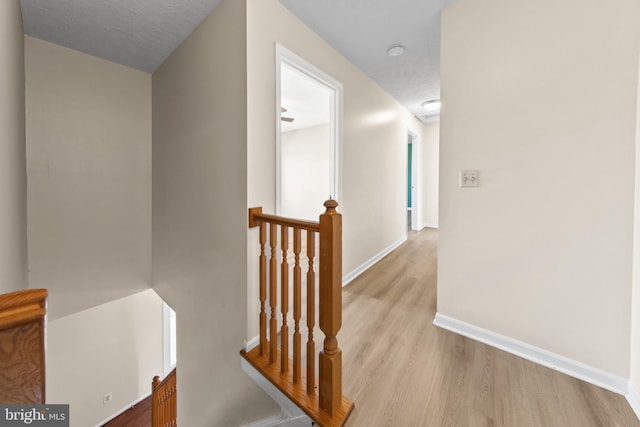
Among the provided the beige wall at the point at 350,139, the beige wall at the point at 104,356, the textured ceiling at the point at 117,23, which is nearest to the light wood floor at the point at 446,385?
the beige wall at the point at 350,139

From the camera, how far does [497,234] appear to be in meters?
1.65

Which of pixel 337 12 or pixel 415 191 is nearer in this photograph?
pixel 337 12

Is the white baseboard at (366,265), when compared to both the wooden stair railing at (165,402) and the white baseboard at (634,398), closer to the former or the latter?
the white baseboard at (634,398)

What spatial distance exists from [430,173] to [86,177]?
18.3 ft

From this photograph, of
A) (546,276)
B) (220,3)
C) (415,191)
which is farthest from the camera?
(415,191)

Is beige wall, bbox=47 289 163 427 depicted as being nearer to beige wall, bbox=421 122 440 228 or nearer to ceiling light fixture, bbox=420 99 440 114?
ceiling light fixture, bbox=420 99 440 114

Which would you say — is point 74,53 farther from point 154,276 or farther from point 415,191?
point 415,191

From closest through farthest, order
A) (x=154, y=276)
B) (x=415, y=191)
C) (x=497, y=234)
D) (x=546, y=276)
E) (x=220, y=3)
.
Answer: (x=546, y=276) → (x=497, y=234) → (x=220, y=3) → (x=154, y=276) → (x=415, y=191)

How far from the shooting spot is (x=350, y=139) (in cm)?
272

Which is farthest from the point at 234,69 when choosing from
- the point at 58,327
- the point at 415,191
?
the point at 415,191

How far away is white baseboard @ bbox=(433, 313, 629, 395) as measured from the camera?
1.31m

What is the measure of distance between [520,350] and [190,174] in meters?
2.72

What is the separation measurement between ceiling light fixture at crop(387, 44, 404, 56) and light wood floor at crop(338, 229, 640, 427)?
2.35 m

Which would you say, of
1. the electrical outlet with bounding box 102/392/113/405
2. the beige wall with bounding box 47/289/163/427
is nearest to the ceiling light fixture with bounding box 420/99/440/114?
the beige wall with bounding box 47/289/163/427
